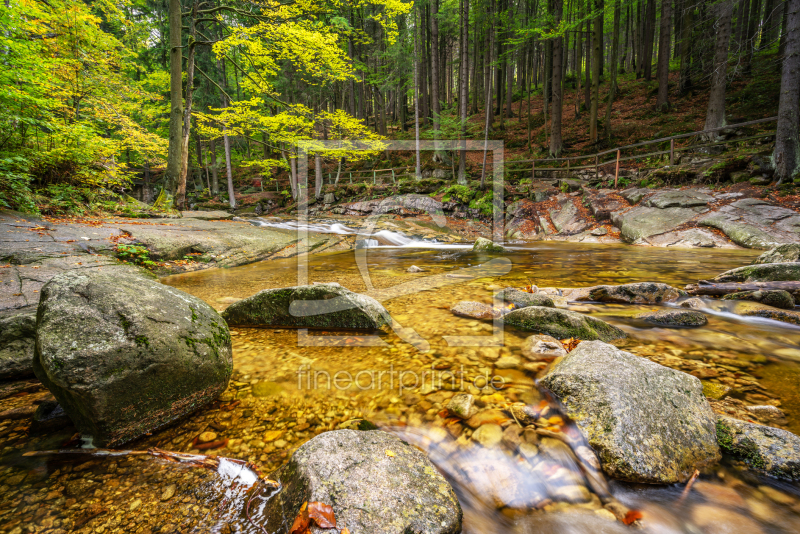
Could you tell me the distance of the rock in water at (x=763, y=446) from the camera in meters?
1.62

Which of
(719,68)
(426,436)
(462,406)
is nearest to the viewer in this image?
(426,436)

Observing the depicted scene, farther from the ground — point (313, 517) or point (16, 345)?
point (16, 345)

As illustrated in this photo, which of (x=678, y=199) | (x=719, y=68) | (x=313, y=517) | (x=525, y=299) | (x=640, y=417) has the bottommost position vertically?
(x=313, y=517)

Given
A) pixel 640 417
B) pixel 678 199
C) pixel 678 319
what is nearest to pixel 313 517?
pixel 640 417

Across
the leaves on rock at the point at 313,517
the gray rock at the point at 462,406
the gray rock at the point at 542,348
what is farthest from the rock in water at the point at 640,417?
the leaves on rock at the point at 313,517

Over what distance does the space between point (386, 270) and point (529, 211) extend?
405 inches

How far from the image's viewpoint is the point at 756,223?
8969 mm

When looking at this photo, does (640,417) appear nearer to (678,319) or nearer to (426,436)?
(426,436)

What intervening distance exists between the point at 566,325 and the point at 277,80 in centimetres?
2617

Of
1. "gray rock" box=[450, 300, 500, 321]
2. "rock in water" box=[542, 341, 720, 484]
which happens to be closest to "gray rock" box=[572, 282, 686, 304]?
"gray rock" box=[450, 300, 500, 321]

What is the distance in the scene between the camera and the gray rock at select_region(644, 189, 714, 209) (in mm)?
10766

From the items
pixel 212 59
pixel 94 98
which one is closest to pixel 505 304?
pixel 94 98

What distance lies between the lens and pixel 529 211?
600 inches

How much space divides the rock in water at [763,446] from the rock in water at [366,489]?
1.61 metres
